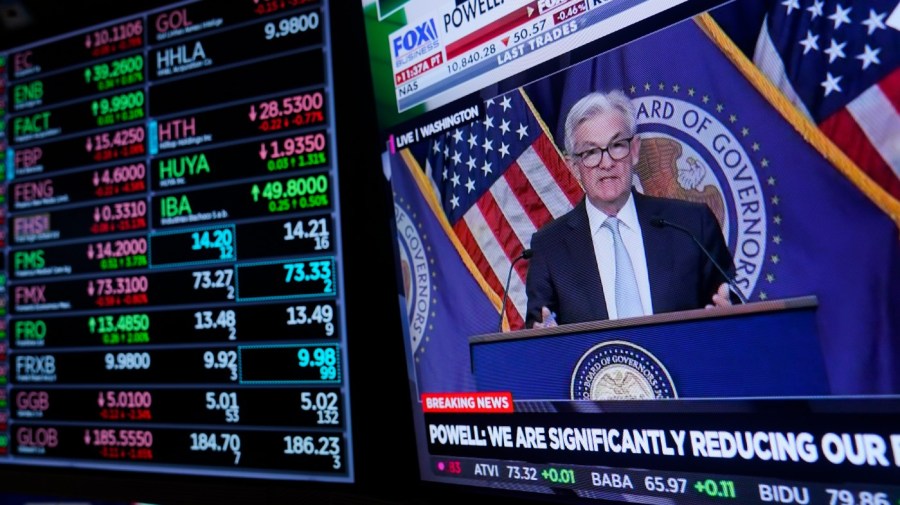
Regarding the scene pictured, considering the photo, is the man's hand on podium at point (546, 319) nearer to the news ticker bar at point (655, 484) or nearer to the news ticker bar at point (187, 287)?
the news ticker bar at point (655, 484)

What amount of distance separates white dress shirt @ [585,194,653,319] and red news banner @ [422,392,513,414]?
0.38 meters

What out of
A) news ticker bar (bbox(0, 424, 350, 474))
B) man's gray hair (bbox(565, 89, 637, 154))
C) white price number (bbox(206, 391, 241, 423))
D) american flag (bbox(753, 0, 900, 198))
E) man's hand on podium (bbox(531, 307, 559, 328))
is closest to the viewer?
american flag (bbox(753, 0, 900, 198))

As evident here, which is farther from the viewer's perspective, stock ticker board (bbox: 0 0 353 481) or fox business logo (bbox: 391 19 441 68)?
stock ticker board (bbox: 0 0 353 481)

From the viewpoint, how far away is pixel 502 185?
1.86m

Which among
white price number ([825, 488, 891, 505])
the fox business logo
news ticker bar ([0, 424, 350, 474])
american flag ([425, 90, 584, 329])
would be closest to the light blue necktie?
american flag ([425, 90, 584, 329])

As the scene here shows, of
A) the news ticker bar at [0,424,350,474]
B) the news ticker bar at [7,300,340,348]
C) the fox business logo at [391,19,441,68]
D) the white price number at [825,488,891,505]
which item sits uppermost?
the fox business logo at [391,19,441,68]

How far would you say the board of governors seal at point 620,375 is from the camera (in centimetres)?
157

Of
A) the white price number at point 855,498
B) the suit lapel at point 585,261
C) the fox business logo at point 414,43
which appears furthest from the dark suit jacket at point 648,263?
the fox business logo at point 414,43

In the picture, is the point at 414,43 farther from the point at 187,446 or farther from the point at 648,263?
the point at 187,446

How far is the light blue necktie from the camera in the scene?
161 centimetres

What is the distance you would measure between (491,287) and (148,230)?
1272mm

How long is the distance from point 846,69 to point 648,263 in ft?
1.72

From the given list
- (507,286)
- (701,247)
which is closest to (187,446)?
(507,286)

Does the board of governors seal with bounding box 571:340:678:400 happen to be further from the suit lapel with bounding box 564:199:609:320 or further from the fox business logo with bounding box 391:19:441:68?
the fox business logo with bounding box 391:19:441:68
